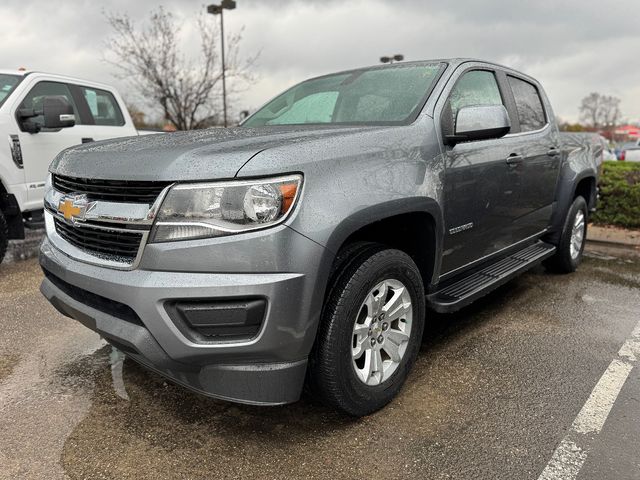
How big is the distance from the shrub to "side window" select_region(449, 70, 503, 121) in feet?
15.7

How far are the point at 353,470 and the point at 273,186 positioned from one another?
125 centimetres

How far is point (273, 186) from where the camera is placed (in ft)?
6.44

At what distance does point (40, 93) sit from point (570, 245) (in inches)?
228

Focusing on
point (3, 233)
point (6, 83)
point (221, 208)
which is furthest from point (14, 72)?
point (221, 208)

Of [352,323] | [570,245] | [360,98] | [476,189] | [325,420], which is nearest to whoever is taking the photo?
[352,323]

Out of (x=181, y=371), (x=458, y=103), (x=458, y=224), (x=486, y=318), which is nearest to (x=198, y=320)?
(x=181, y=371)

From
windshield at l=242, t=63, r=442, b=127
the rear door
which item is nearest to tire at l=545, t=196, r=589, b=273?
the rear door

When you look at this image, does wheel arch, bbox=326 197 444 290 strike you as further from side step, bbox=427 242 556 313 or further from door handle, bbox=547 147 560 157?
door handle, bbox=547 147 560 157

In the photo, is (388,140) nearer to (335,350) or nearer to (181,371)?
(335,350)

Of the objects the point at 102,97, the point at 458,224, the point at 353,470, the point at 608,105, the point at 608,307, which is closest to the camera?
the point at 353,470

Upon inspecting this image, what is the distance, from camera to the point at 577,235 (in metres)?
5.14

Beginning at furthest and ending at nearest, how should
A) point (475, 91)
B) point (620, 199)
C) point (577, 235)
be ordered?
1. point (620, 199)
2. point (577, 235)
3. point (475, 91)

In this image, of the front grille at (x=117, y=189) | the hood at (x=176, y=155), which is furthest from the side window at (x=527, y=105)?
the front grille at (x=117, y=189)

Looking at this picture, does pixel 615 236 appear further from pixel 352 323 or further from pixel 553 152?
pixel 352 323
